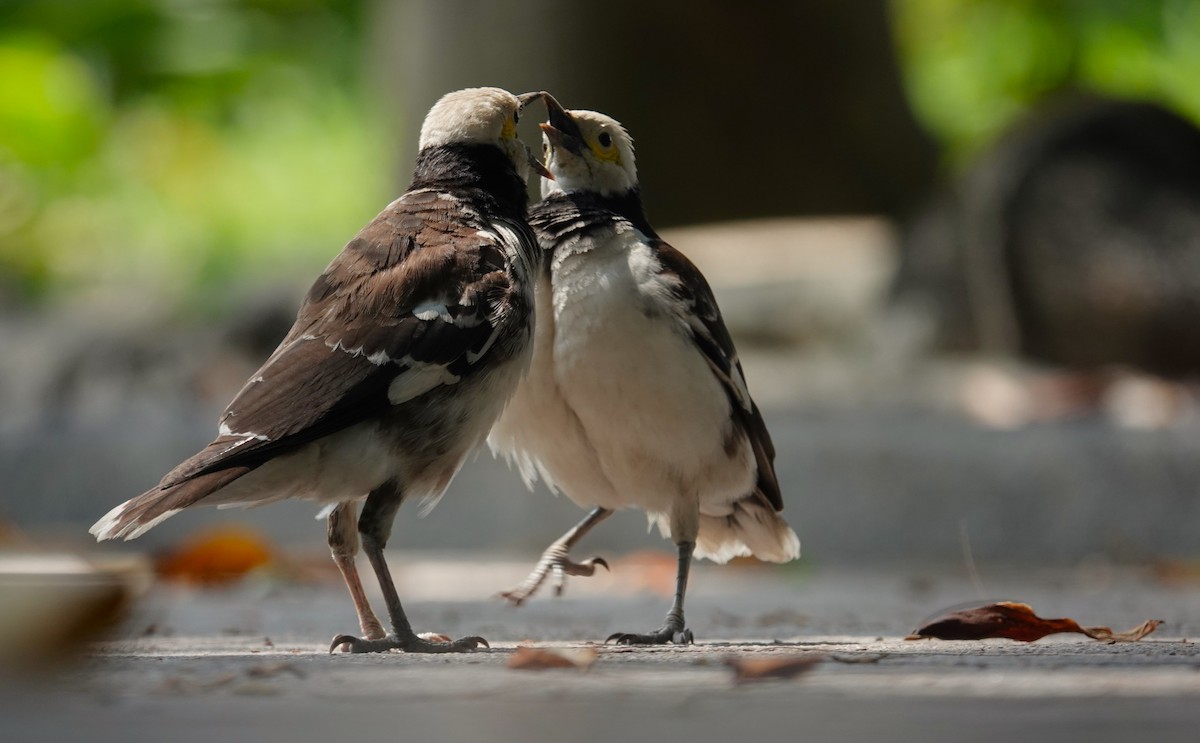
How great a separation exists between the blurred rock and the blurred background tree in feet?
10.1

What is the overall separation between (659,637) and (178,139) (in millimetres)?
13401

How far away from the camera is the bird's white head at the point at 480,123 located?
14.7 ft

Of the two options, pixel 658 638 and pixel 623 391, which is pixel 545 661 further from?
pixel 623 391

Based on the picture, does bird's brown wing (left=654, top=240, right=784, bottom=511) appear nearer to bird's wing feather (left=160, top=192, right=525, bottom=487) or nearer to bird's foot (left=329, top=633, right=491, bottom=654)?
bird's wing feather (left=160, top=192, right=525, bottom=487)

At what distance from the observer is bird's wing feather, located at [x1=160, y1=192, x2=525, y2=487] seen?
3.79 m

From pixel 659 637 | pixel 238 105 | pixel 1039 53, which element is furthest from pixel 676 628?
pixel 238 105

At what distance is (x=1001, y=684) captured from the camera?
2869 mm

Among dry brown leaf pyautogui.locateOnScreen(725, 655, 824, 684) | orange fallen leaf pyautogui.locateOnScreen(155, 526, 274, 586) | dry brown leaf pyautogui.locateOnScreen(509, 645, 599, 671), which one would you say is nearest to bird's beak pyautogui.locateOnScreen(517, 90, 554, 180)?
dry brown leaf pyautogui.locateOnScreen(509, 645, 599, 671)

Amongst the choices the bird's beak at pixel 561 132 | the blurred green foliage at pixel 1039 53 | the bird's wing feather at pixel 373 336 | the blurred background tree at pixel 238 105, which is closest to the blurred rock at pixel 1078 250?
the blurred background tree at pixel 238 105

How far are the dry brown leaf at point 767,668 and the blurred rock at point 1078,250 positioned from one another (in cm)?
630

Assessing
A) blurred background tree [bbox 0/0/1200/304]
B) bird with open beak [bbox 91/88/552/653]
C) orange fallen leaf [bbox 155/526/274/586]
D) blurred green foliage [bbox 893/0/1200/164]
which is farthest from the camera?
Answer: blurred background tree [bbox 0/0/1200/304]

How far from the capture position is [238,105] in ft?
54.9

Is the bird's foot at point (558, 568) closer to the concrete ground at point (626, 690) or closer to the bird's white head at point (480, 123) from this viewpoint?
the concrete ground at point (626, 690)

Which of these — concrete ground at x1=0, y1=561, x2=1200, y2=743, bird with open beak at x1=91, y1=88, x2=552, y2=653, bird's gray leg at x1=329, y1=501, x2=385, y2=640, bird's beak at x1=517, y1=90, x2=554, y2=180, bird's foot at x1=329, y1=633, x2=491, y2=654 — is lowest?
concrete ground at x1=0, y1=561, x2=1200, y2=743
